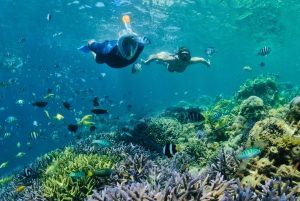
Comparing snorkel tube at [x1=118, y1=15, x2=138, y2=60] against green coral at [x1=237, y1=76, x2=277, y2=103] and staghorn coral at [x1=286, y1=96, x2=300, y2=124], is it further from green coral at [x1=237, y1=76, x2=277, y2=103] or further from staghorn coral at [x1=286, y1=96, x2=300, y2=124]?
green coral at [x1=237, y1=76, x2=277, y2=103]

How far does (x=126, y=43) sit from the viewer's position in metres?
5.23

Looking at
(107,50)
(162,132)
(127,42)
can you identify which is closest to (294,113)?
(127,42)

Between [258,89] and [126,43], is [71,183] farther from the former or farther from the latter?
[258,89]

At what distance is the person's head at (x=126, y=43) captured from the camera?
5055 mm

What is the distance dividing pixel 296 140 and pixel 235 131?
14.1 feet

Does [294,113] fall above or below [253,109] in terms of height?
above

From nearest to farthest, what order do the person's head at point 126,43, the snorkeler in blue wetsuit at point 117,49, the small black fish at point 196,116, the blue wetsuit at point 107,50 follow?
1. the person's head at point 126,43
2. the snorkeler in blue wetsuit at point 117,49
3. the small black fish at point 196,116
4. the blue wetsuit at point 107,50

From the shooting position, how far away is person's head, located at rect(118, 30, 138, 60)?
199 inches

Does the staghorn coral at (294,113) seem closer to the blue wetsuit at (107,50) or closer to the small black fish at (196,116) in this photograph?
the small black fish at (196,116)

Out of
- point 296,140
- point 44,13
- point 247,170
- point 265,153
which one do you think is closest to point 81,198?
point 247,170

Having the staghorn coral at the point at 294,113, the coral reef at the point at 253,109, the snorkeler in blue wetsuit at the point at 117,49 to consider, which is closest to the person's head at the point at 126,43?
the snorkeler in blue wetsuit at the point at 117,49

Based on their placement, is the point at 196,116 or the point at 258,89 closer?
the point at 196,116

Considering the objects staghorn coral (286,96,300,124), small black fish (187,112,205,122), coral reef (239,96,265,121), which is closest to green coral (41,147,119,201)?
small black fish (187,112,205,122)

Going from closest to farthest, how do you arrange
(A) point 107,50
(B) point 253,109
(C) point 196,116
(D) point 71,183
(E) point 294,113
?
(D) point 71,183, (E) point 294,113, (C) point 196,116, (A) point 107,50, (B) point 253,109
